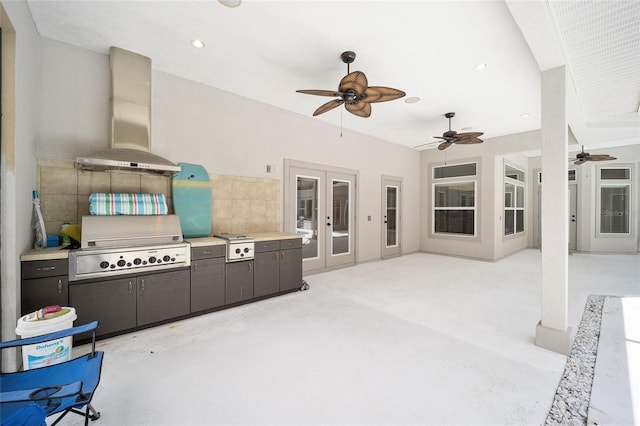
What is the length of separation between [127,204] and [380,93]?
3.27m

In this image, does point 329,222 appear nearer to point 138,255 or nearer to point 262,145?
point 262,145

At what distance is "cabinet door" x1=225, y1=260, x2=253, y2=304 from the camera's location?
3.64 meters

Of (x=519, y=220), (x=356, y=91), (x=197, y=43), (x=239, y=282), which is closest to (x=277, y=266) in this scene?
(x=239, y=282)

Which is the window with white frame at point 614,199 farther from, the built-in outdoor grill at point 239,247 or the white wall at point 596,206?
the built-in outdoor grill at point 239,247

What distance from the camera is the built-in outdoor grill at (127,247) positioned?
2.69 m

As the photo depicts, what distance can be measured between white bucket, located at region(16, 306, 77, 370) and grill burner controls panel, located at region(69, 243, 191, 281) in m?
0.62

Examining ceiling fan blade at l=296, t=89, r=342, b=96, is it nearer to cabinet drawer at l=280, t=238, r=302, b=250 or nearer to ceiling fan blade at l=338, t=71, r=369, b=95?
ceiling fan blade at l=338, t=71, r=369, b=95

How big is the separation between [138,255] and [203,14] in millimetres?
2576

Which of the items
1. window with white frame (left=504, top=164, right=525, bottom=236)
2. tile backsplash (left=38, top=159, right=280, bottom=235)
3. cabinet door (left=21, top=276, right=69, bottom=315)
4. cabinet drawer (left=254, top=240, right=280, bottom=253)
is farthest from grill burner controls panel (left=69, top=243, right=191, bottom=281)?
window with white frame (left=504, top=164, right=525, bottom=236)

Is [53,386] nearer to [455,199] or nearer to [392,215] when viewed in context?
[392,215]

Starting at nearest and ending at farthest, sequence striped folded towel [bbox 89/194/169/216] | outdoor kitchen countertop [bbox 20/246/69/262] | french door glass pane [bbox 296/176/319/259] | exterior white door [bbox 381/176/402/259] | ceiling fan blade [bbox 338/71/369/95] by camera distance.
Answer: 1. outdoor kitchen countertop [bbox 20/246/69/262]
2. ceiling fan blade [bbox 338/71/369/95]
3. striped folded towel [bbox 89/194/169/216]
4. french door glass pane [bbox 296/176/319/259]
5. exterior white door [bbox 381/176/402/259]

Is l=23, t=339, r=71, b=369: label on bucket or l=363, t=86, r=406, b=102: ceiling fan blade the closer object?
l=23, t=339, r=71, b=369: label on bucket

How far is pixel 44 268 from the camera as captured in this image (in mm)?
2475

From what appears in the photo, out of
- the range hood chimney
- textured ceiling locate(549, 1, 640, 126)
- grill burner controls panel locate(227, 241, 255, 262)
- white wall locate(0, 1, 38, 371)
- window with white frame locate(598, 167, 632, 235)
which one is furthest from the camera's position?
window with white frame locate(598, 167, 632, 235)
